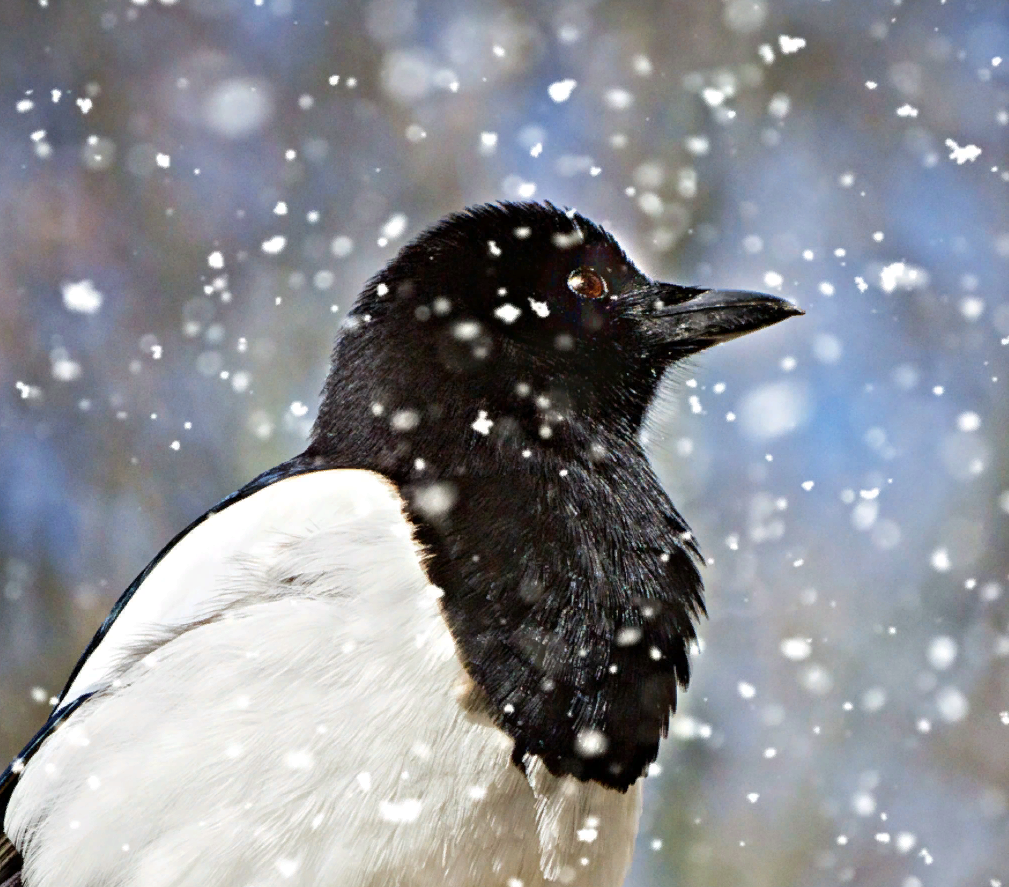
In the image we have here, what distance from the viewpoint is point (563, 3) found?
1.56 metres

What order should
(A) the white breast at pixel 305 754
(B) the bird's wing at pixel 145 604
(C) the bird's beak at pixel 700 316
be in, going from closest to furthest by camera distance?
(A) the white breast at pixel 305 754 < (B) the bird's wing at pixel 145 604 < (C) the bird's beak at pixel 700 316

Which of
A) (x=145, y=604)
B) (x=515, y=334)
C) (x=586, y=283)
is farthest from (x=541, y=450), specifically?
(x=145, y=604)

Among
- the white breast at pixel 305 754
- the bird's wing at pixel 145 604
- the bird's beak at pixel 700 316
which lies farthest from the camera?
the bird's beak at pixel 700 316

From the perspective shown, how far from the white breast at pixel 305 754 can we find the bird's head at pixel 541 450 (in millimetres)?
35

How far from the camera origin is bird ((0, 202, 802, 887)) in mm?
728

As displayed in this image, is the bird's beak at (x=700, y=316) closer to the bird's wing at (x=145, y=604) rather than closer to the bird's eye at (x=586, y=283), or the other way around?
the bird's eye at (x=586, y=283)

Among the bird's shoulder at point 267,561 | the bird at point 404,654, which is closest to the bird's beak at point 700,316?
the bird at point 404,654

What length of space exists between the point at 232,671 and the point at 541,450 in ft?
0.94

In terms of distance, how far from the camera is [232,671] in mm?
762

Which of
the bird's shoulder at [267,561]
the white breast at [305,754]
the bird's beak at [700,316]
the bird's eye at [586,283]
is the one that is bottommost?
the white breast at [305,754]

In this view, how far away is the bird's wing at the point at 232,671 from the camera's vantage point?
74cm

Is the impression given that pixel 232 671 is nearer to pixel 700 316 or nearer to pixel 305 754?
pixel 305 754

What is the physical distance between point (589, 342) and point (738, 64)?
2.56 feet

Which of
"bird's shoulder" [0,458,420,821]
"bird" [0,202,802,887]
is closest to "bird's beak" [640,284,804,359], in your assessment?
"bird" [0,202,802,887]
